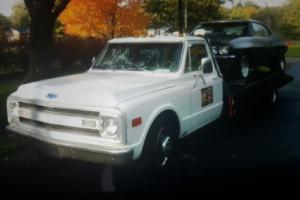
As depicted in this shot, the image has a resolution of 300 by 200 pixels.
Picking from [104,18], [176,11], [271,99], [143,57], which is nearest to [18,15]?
[176,11]

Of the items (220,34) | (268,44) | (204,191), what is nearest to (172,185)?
(204,191)

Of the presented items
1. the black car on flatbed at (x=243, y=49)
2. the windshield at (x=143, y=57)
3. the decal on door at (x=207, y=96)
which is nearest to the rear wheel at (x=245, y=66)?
the black car on flatbed at (x=243, y=49)

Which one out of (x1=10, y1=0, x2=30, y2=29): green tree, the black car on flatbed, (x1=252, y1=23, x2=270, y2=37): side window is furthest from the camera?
(x1=10, y1=0, x2=30, y2=29): green tree

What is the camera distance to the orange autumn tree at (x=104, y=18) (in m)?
23.2

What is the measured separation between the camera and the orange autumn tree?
2325 cm

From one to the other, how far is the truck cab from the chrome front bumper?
11mm

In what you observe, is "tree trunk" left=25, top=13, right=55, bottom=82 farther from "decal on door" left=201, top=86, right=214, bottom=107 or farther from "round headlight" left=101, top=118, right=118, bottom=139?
"round headlight" left=101, top=118, right=118, bottom=139

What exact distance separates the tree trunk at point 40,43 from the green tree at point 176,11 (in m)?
24.1

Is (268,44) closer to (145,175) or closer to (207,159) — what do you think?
(207,159)

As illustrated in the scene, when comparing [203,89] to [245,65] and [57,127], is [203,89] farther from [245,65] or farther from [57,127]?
[245,65]

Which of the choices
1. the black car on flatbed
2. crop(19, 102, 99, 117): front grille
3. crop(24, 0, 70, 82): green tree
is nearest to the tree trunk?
crop(24, 0, 70, 82): green tree

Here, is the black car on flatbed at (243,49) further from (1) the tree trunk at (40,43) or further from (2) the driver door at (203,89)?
(1) the tree trunk at (40,43)

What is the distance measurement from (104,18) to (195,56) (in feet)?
59.7

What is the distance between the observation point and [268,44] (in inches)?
428
